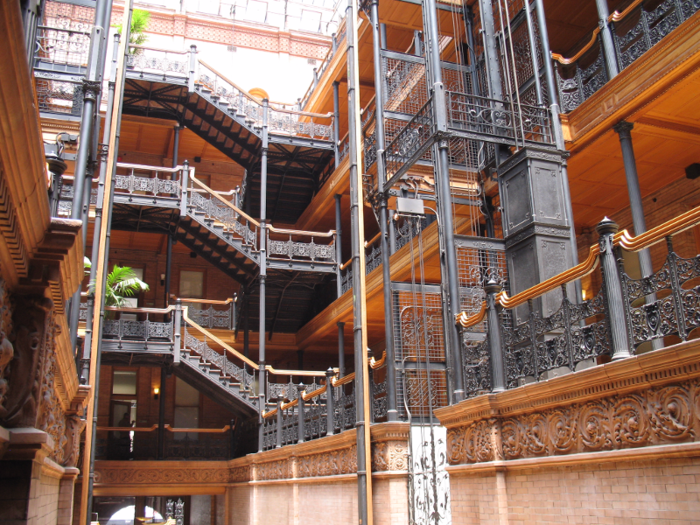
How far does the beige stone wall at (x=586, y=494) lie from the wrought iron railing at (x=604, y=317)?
3.18 ft

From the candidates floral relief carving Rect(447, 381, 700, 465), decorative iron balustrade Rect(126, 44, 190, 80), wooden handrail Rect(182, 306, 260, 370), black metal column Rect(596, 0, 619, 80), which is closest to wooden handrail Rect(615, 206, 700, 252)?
floral relief carving Rect(447, 381, 700, 465)

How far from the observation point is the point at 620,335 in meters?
5.92

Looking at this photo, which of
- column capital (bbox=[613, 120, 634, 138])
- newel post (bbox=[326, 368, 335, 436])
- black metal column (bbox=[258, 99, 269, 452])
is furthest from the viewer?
black metal column (bbox=[258, 99, 269, 452])

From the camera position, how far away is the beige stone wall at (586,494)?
16.8 ft

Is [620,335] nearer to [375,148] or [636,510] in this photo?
[636,510]

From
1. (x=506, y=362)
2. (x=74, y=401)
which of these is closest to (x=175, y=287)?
(x=74, y=401)

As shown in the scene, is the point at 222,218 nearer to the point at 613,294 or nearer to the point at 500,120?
the point at 500,120

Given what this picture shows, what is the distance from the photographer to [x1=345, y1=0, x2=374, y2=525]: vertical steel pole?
10.8 meters

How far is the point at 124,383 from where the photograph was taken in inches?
1086

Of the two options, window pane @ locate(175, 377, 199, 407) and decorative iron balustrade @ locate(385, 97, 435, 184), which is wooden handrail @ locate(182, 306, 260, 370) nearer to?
window pane @ locate(175, 377, 199, 407)

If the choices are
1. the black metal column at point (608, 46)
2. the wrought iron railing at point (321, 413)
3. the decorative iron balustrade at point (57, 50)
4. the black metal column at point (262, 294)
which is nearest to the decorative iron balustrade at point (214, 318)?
the black metal column at point (262, 294)

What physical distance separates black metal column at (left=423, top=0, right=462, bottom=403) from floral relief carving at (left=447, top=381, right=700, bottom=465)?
1153 millimetres

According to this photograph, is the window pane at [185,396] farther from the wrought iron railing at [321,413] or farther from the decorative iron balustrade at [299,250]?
the wrought iron railing at [321,413]

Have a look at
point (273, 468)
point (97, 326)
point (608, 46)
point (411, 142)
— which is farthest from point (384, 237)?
point (273, 468)
